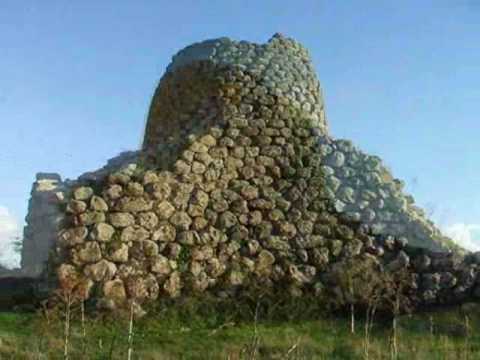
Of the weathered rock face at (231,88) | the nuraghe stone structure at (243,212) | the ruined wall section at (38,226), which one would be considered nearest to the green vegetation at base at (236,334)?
the nuraghe stone structure at (243,212)

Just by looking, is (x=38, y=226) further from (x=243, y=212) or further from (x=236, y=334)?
(x=236, y=334)

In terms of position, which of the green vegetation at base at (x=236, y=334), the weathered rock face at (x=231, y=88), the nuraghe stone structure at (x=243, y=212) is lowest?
the green vegetation at base at (x=236, y=334)

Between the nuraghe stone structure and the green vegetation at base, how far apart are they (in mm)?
423

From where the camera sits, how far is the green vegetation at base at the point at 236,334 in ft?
28.5

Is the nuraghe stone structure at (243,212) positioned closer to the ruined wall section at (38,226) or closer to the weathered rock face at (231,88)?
the weathered rock face at (231,88)

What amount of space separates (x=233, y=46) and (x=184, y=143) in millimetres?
3080

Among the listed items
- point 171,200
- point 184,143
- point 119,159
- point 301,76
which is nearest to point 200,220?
point 171,200

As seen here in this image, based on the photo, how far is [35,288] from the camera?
1111cm

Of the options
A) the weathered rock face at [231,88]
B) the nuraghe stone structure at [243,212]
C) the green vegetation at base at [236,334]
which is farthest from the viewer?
the weathered rock face at [231,88]

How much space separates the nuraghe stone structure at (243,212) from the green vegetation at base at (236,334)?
0.42 m

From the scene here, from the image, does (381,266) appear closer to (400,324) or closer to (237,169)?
(400,324)

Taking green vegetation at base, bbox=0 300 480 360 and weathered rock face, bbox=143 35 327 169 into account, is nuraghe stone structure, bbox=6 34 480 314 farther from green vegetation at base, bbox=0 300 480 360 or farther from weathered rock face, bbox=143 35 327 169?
green vegetation at base, bbox=0 300 480 360

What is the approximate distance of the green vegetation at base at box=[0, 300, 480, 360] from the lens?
8688 mm

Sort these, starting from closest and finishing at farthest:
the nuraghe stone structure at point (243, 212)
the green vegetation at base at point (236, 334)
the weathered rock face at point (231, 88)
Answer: the green vegetation at base at point (236, 334), the nuraghe stone structure at point (243, 212), the weathered rock face at point (231, 88)
